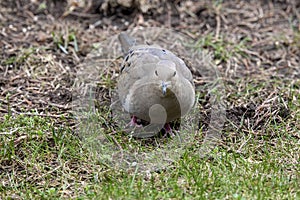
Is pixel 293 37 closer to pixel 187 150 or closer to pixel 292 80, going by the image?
pixel 292 80

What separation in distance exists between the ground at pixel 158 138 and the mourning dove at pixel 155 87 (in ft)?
0.97

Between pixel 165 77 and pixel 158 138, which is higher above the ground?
pixel 165 77

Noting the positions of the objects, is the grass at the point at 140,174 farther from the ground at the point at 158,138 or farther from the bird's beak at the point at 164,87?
the bird's beak at the point at 164,87

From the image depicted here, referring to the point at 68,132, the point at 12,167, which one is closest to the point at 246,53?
the point at 68,132

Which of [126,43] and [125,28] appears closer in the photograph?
[126,43]

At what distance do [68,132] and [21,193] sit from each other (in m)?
0.84

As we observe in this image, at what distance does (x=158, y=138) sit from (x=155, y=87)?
57 cm

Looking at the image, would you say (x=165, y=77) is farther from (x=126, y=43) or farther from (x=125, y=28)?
Result: (x=125, y=28)

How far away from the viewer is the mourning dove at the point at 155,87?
178 inches

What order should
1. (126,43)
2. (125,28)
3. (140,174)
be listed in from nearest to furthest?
(140,174), (126,43), (125,28)

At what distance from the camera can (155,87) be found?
4.53 m

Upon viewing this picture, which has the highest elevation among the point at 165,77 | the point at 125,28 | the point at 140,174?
the point at 165,77

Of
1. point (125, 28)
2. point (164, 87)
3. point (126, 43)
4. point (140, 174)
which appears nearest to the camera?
point (140, 174)

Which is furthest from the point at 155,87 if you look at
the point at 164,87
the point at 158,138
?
the point at 158,138
